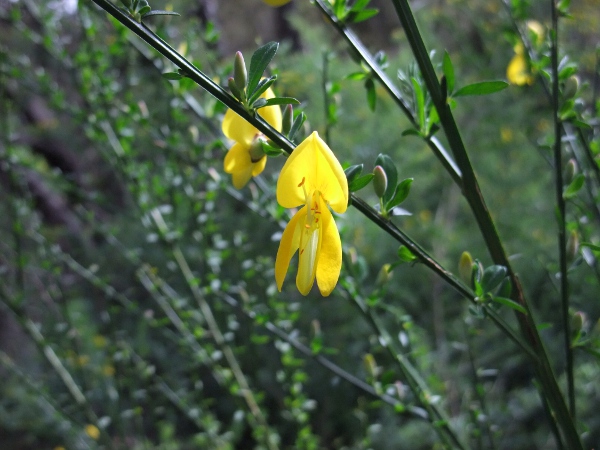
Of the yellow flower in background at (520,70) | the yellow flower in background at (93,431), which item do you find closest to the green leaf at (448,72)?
the yellow flower in background at (520,70)

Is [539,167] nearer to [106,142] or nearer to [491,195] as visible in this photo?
[491,195]

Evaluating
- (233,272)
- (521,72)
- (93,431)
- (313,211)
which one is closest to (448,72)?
(313,211)

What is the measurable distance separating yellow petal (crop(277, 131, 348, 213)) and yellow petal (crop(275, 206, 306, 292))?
0.05 feet

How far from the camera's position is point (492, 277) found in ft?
1.19

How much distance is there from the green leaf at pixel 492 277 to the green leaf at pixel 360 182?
0.11 meters

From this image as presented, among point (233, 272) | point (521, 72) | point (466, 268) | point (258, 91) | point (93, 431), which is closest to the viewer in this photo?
point (258, 91)

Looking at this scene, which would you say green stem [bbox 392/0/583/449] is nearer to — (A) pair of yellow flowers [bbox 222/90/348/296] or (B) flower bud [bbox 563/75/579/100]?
(A) pair of yellow flowers [bbox 222/90/348/296]

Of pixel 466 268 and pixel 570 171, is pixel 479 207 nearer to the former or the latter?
pixel 466 268

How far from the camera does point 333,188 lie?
1.15 ft

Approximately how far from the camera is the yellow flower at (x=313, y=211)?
32 centimetres

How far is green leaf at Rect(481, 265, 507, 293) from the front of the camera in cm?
36

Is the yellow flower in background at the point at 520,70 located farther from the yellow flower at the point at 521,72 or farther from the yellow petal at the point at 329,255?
the yellow petal at the point at 329,255

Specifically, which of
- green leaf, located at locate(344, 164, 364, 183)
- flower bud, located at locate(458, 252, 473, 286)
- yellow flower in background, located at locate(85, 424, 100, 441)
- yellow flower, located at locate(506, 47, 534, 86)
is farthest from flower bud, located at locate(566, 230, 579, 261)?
yellow flower in background, located at locate(85, 424, 100, 441)

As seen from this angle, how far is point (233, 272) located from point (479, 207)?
5.81 ft
